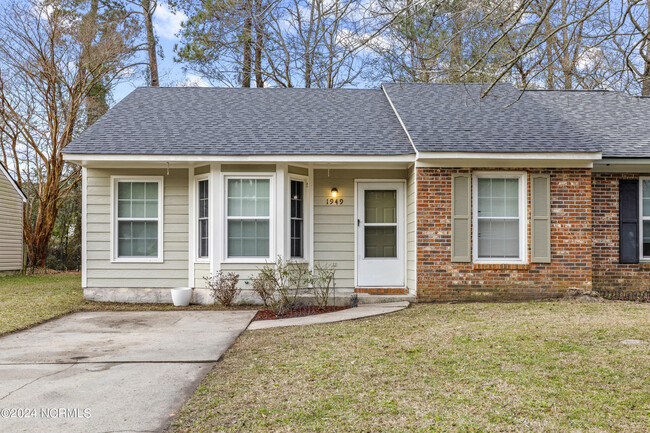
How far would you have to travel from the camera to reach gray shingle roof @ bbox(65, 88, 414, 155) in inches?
360

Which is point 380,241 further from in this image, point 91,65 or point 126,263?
point 91,65

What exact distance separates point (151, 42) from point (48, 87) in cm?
440

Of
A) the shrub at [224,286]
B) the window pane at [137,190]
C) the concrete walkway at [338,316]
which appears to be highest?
the window pane at [137,190]

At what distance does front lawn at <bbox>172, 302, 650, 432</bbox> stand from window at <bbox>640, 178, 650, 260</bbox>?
342cm

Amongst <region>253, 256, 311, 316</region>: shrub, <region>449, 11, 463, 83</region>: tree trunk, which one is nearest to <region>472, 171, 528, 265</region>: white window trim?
<region>253, 256, 311, 316</region>: shrub

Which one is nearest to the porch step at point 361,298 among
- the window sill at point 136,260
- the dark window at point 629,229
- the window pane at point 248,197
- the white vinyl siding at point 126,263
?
the window pane at point 248,197

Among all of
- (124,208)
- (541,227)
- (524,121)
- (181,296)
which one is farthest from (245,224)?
(524,121)

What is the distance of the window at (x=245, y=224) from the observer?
9289 millimetres

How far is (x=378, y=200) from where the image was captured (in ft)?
32.1

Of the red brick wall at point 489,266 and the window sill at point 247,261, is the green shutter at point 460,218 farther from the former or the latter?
the window sill at point 247,261

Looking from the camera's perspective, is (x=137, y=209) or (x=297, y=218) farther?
(x=137, y=209)

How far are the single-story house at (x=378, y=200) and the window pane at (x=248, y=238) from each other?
0.8 inches

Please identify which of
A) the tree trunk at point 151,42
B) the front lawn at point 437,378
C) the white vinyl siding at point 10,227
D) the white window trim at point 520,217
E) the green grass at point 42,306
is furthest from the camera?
the tree trunk at point 151,42

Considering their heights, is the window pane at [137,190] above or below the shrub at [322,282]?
above
